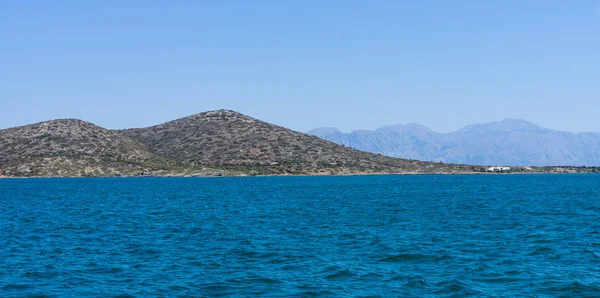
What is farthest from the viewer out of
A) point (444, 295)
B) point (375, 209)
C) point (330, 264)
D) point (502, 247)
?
point (375, 209)

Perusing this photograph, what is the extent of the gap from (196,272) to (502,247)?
26072mm

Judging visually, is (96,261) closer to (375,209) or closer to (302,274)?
(302,274)

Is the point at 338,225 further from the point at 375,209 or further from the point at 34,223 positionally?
the point at 34,223

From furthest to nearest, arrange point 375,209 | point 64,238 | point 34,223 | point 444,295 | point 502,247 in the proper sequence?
point 375,209 < point 34,223 < point 64,238 < point 502,247 < point 444,295

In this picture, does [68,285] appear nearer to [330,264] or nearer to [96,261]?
[96,261]

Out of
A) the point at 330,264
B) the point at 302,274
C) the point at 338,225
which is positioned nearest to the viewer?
the point at 302,274

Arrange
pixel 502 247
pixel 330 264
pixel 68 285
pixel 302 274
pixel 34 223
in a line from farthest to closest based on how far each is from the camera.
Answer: pixel 34 223, pixel 502 247, pixel 330 264, pixel 302 274, pixel 68 285

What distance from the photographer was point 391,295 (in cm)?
3609

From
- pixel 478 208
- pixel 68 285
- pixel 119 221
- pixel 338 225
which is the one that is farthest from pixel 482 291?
pixel 478 208

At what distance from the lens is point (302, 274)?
4188cm

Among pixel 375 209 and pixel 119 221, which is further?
pixel 375 209

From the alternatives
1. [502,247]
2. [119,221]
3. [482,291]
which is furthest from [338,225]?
[482,291]

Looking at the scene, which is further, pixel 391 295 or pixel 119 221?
pixel 119 221

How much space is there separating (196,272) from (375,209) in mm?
54696
